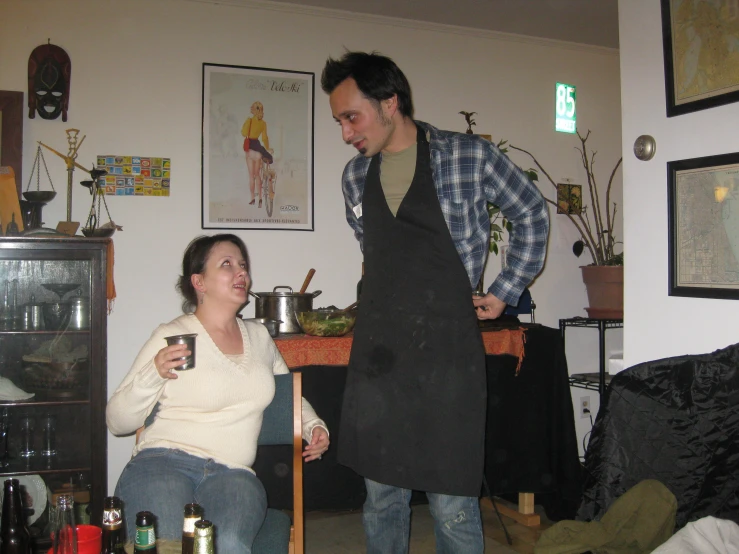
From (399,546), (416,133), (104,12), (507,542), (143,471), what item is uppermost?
(104,12)

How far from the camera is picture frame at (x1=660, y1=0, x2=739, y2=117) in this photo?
181 cm

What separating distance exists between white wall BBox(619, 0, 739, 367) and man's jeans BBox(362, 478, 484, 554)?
0.87 metres

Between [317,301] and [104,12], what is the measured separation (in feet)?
5.98

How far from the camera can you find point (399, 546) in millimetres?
1764

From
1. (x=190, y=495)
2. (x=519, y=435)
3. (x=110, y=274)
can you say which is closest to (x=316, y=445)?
(x=190, y=495)

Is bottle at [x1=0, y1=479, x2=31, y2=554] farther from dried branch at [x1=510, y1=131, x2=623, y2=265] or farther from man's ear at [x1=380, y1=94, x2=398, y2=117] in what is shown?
dried branch at [x1=510, y1=131, x2=623, y2=265]

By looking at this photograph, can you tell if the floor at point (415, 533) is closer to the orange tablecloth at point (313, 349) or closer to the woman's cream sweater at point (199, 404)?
the orange tablecloth at point (313, 349)

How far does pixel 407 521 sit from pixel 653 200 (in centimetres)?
127

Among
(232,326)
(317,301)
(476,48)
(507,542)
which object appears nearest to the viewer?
(232,326)

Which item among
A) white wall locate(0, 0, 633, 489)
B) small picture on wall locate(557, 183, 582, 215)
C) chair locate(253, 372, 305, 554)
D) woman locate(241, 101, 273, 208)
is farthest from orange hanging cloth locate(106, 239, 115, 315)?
small picture on wall locate(557, 183, 582, 215)

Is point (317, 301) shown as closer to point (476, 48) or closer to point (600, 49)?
point (476, 48)

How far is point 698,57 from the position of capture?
190cm

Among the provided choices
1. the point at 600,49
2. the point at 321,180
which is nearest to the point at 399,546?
the point at 321,180

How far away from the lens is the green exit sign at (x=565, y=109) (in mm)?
4098
